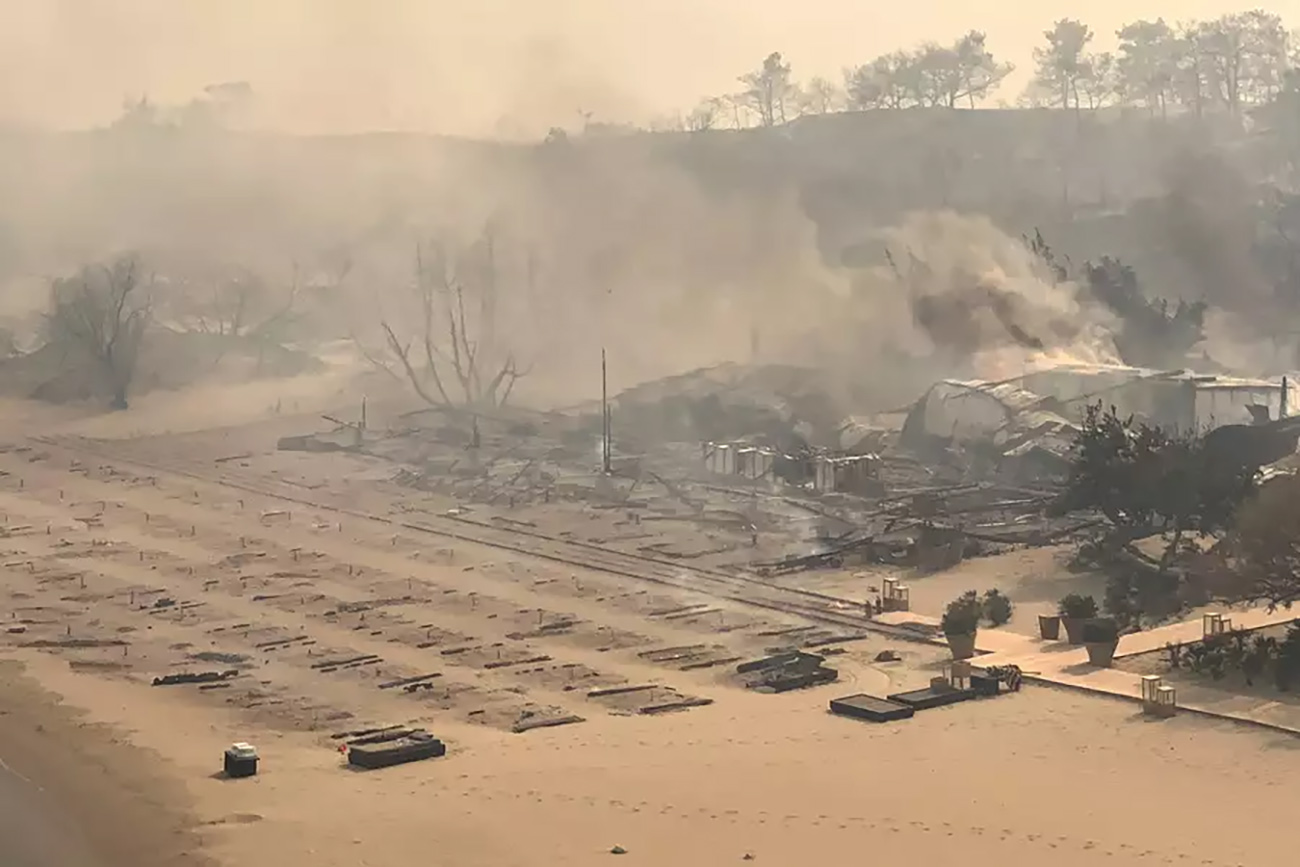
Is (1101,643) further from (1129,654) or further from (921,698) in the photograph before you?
(921,698)

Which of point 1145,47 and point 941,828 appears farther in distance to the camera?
point 1145,47

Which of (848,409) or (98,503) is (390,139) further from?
(98,503)

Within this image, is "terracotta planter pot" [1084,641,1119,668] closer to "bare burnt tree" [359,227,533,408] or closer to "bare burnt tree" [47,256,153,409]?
"bare burnt tree" [359,227,533,408]

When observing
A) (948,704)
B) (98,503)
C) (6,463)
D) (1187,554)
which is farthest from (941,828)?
(6,463)

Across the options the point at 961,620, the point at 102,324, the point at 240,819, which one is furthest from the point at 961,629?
the point at 102,324

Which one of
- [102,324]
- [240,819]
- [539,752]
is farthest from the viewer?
[102,324]

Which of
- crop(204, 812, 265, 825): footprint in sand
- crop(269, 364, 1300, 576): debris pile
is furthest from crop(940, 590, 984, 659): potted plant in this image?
crop(204, 812, 265, 825): footprint in sand
